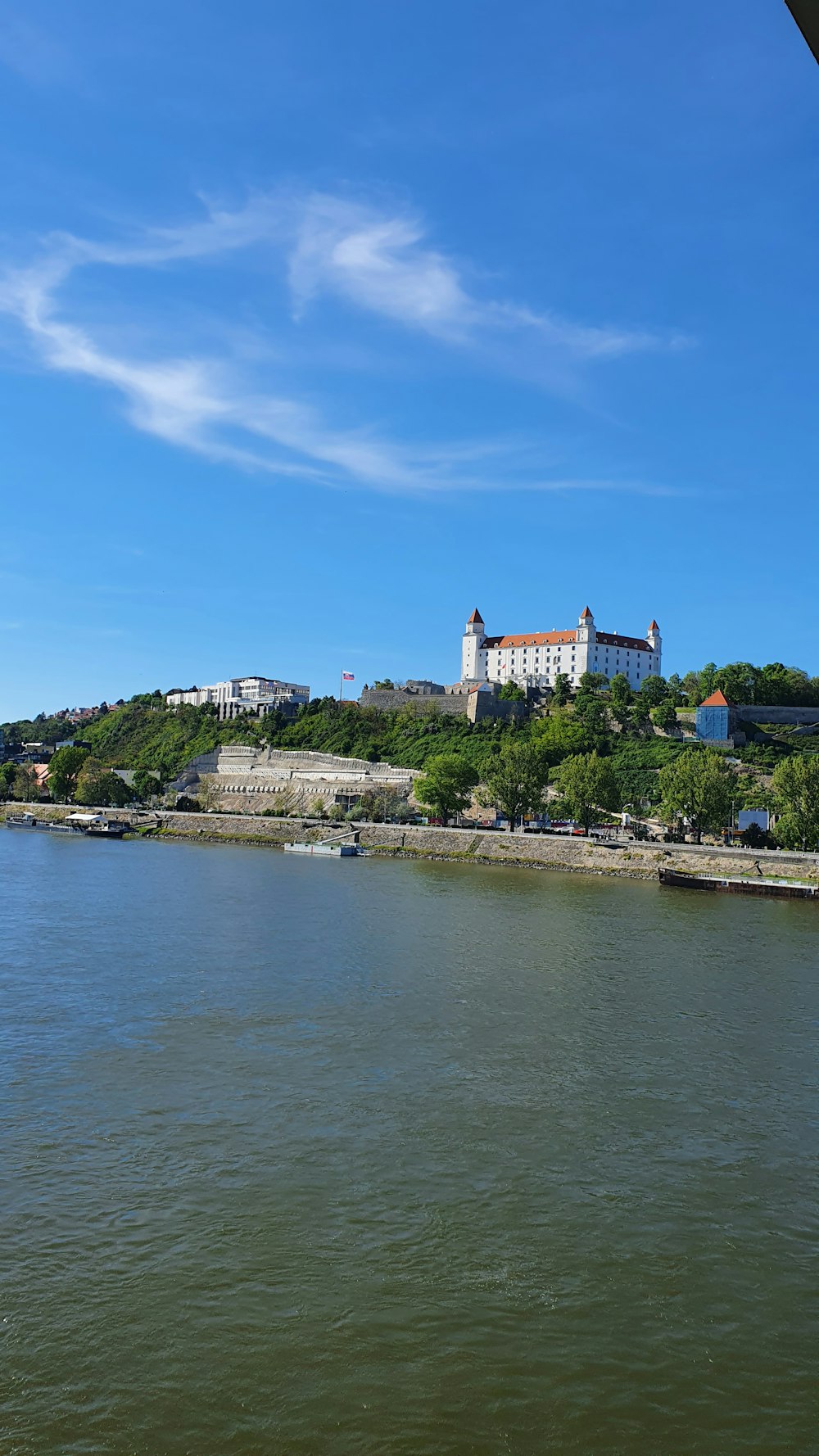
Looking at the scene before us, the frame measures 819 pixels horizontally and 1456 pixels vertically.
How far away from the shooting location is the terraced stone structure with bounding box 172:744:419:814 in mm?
83312

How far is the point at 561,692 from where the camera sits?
104m

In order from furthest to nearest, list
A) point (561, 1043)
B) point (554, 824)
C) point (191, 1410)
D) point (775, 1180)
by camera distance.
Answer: point (554, 824) → point (561, 1043) → point (775, 1180) → point (191, 1410)

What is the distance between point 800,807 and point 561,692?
52292mm

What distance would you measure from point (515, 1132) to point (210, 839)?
64.1m

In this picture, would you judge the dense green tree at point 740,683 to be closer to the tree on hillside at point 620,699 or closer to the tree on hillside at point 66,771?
the tree on hillside at point 620,699

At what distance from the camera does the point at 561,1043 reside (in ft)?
58.3

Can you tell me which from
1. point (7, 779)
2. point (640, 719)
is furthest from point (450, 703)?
point (7, 779)

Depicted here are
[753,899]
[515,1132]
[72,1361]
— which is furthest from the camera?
[753,899]

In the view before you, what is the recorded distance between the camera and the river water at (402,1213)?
7789 millimetres

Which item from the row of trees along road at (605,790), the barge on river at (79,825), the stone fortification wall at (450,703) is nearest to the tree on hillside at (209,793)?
the barge on river at (79,825)

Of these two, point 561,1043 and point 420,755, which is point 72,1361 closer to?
point 561,1043

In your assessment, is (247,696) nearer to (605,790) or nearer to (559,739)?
(559,739)

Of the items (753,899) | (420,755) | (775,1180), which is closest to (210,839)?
(420,755)

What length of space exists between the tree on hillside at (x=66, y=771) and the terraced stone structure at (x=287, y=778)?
973 cm
